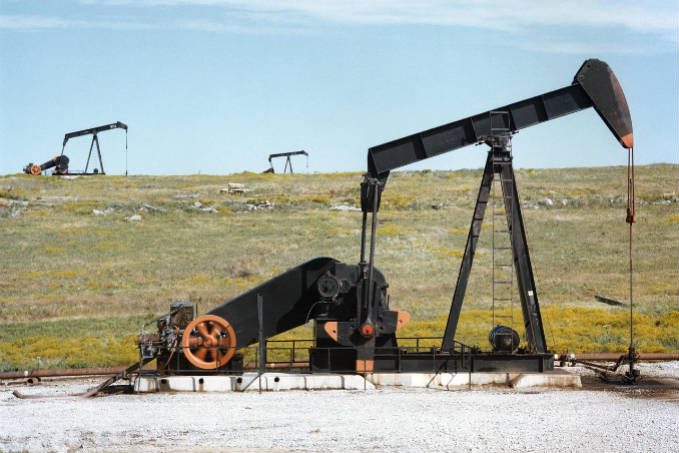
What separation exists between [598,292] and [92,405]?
68.5ft

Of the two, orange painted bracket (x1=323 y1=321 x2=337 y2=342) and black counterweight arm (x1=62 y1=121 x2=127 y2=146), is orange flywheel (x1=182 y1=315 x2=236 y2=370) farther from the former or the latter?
black counterweight arm (x1=62 y1=121 x2=127 y2=146)

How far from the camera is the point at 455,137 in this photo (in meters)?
16.5

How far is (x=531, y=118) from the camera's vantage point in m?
16.5

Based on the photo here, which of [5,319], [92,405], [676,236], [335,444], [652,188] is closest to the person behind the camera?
[335,444]

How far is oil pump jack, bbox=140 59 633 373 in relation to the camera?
15648 mm

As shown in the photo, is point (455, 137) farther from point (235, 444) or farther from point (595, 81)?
point (235, 444)

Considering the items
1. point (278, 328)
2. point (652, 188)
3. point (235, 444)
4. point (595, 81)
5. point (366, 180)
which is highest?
point (652, 188)

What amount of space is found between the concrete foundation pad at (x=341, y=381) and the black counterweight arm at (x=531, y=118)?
3673 mm

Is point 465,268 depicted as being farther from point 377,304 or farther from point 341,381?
point 341,381

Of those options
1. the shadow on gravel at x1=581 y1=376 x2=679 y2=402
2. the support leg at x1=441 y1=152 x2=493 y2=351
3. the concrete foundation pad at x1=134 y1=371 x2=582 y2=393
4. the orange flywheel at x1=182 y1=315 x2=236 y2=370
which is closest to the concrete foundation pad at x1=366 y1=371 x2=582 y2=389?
the concrete foundation pad at x1=134 y1=371 x2=582 y2=393

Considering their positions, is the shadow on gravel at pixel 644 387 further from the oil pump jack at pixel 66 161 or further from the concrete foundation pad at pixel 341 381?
the oil pump jack at pixel 66 161

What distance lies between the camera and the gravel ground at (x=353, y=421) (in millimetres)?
11352

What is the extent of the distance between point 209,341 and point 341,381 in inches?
94.5

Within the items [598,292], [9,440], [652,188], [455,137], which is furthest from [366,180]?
[652,188]
